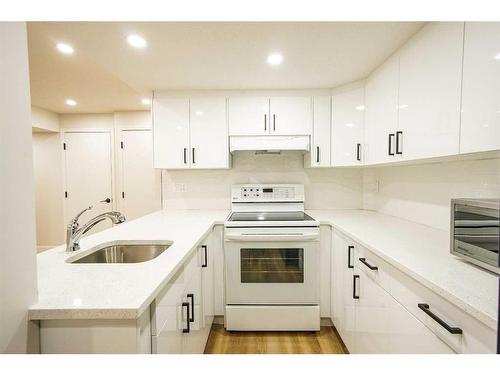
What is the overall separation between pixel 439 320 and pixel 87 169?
15.3 ft

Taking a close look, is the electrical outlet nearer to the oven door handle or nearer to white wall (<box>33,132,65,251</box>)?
the oven door handle

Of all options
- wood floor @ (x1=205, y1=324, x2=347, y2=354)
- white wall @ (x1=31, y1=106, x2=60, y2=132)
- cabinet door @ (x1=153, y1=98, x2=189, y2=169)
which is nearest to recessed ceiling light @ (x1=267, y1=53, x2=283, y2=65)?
cabinet door @ (x1=153, y1=98, x2=189, y2=169)

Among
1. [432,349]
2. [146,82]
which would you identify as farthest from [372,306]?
[146,82]

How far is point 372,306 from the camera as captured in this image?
1.40m

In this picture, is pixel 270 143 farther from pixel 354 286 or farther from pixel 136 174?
pixel 136 174

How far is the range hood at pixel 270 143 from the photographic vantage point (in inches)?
93.2

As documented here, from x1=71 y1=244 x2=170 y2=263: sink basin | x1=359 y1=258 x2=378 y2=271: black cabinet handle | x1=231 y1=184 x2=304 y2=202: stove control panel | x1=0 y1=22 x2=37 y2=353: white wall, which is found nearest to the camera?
x1=0 y1=22 x2=37 y2=353: white wall

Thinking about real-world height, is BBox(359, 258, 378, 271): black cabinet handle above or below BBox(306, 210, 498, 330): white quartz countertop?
below

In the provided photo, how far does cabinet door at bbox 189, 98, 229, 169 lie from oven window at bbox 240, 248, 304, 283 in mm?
887

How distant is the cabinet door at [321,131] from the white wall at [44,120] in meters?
3.81

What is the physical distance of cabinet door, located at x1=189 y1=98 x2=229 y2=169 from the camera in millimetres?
2443

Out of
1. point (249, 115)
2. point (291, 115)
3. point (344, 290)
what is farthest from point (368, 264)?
point (249, 115)

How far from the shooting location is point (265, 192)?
2.68 metres
